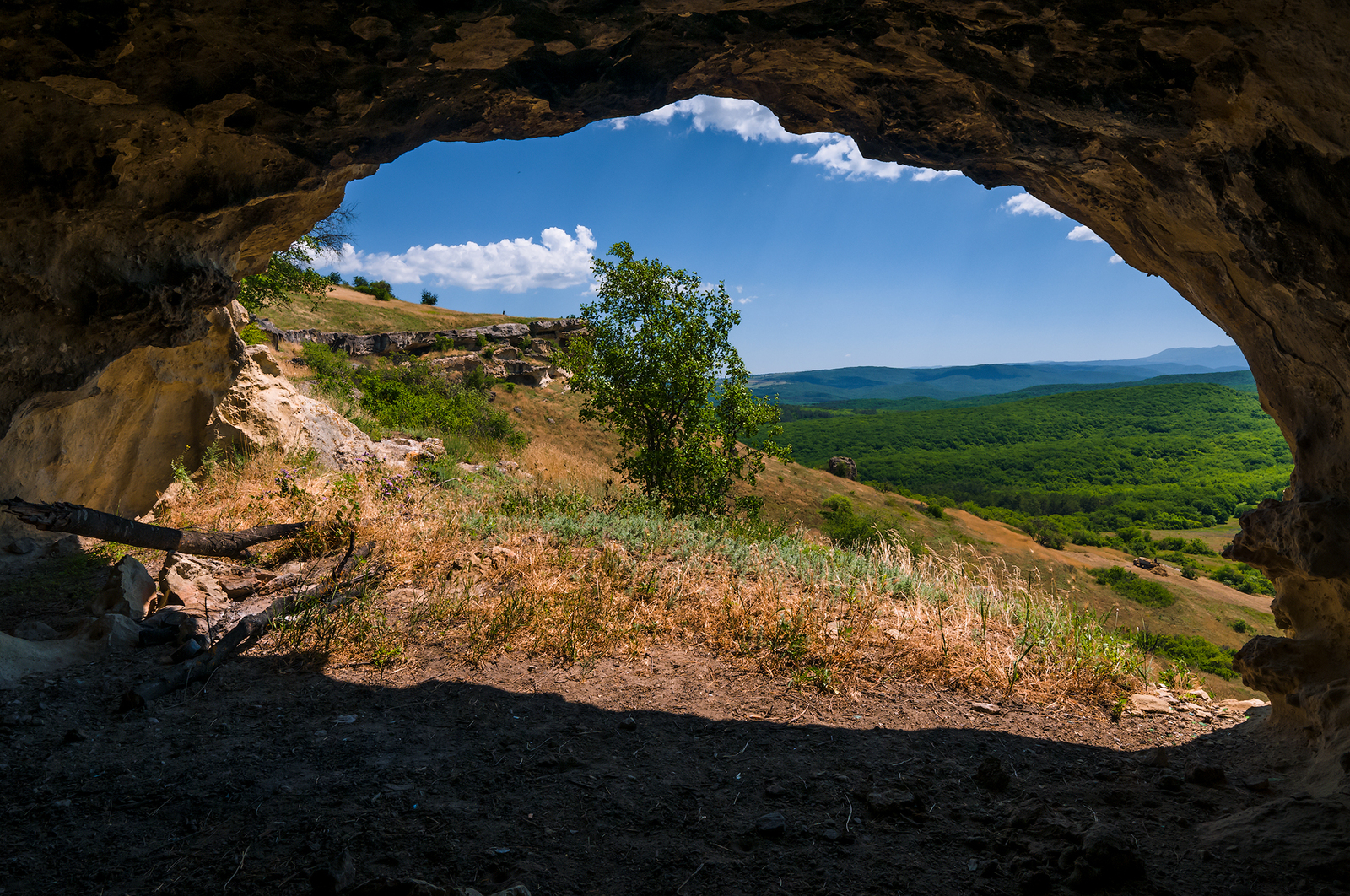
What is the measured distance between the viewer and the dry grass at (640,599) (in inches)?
178

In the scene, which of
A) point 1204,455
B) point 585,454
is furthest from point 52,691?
point 1204,455

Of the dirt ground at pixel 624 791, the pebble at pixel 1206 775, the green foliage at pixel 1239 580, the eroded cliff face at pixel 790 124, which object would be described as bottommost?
the green foliage at pixel 1239 580

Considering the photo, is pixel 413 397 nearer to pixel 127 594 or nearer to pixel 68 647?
pixel 127 594

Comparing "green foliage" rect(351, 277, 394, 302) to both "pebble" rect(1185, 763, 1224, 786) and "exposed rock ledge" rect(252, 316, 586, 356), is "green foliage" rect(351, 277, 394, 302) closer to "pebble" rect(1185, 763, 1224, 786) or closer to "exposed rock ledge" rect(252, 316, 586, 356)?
"exposed rock ledge" rect(252, 316, 586, 356)

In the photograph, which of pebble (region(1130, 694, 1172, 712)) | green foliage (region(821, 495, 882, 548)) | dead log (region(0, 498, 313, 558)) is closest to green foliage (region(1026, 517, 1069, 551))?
green foliage (region(821, 495, 882, 548))

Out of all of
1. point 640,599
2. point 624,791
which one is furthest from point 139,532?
point 624,791

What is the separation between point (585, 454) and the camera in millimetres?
30656

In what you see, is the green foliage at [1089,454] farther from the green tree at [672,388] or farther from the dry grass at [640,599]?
the dry grass at [640,599]

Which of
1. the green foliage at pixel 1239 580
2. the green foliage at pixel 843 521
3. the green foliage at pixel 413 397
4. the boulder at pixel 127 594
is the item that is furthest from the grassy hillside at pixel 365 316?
the green foliage at pixel 1239 580

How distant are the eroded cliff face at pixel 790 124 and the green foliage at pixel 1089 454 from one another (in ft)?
133

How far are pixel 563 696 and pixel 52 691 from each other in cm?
295

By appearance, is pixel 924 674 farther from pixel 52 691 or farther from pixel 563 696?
pixel 52 691

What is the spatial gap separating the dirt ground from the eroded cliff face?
1.06 m

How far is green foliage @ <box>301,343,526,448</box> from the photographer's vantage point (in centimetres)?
1961
